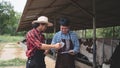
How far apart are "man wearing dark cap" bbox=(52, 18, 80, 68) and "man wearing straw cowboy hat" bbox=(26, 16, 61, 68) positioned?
0.54 metres

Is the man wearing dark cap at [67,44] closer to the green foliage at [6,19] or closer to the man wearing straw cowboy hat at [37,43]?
the man wearing straw cowboy hat at [37,43]

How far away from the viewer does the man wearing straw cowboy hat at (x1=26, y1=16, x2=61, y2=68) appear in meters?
5.89

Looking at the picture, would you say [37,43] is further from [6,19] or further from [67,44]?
[6,19]

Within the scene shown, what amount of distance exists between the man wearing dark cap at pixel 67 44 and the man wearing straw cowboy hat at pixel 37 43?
21.4 inches

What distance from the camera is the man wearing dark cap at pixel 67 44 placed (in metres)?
6.53

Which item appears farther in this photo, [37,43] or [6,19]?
[6,19]

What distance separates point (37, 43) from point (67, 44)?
90 centimetres

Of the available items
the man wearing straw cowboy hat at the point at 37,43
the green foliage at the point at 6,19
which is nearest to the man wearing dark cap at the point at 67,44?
the man wearing straw cowboy hat at the point at 37,43

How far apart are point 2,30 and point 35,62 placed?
76.3m

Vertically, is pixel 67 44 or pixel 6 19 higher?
pixel 6 19

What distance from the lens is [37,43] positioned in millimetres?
5820

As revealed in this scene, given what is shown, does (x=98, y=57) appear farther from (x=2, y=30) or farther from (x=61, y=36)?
(x=2, y=30)

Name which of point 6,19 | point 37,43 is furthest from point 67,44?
point 6,19

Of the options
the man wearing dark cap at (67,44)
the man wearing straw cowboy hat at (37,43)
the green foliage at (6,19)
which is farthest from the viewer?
the green foliage at (6,19)
